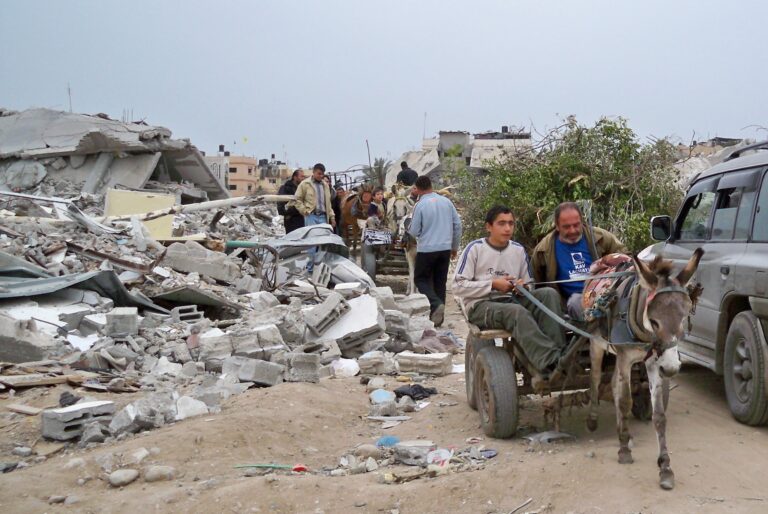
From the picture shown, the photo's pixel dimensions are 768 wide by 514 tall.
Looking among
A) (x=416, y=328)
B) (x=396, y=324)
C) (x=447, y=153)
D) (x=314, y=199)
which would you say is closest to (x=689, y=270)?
(x=396, y=324)

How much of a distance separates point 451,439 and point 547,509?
5.12 ft

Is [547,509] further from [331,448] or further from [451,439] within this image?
[331,448]

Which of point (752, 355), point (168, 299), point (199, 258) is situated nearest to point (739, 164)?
point (752, 355)

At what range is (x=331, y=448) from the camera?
19.9 ft

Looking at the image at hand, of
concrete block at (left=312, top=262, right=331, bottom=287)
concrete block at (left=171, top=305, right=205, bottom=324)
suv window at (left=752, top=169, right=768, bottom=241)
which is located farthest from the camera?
concrete block at (left=312, top=262, right=331, bottom=287)

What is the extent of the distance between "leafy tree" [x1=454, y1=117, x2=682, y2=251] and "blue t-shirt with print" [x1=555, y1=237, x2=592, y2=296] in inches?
160

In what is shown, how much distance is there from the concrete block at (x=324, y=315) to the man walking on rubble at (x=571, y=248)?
375 centimetres

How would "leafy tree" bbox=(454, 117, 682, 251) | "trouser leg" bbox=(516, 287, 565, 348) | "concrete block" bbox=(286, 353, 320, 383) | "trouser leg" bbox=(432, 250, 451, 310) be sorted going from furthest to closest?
"trouser leg" bbox=(432, 250, 451, 310) → "leafy tree" bbox=(454, 117, 682, 251) → "concrete block" bbox=(286, 353, 320, 383) → "trouser leg" bbox=(516, 287, 565, 348)

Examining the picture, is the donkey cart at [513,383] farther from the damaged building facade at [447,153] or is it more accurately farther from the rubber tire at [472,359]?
the damaged building facade at [447,153]

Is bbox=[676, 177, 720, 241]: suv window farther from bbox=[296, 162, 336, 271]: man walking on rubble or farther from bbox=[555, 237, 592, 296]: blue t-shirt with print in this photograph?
bbox=[296, 162, 336, 271]: man walking on rubble

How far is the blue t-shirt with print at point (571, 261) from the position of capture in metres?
6.01

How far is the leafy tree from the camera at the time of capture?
34.1 ft

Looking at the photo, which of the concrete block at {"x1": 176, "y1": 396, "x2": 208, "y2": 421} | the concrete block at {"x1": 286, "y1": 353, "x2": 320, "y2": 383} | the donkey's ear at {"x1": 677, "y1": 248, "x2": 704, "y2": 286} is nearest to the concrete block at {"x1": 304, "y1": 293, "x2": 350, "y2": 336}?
the concrete block at {"x1": 286, "y1": 353, "x2": 320, "y2": 383}

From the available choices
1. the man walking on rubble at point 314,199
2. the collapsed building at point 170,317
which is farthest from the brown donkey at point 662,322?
the man walking on rubble at point 314,199
